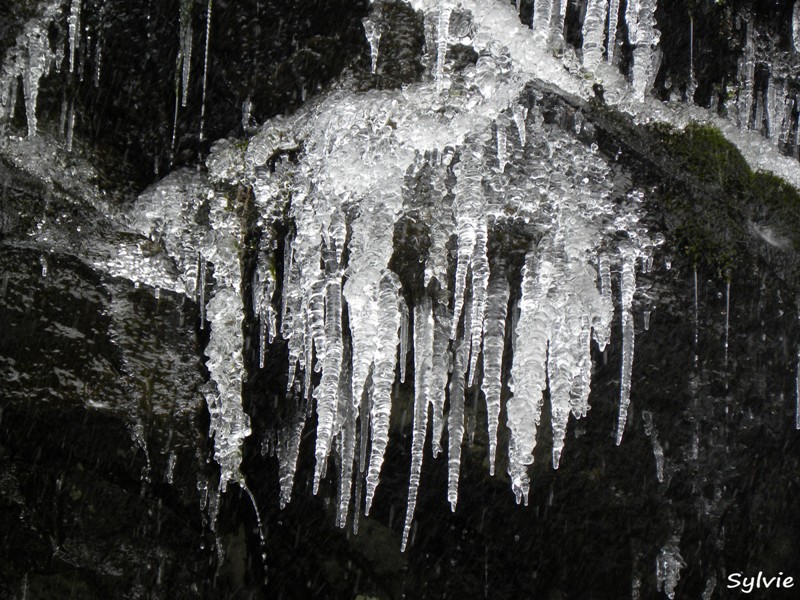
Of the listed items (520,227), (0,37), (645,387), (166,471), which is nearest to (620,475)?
(645,387)

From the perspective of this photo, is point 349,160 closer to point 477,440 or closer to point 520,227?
point 520,227

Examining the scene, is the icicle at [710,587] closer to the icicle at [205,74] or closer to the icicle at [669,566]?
the icicle at [669,566]

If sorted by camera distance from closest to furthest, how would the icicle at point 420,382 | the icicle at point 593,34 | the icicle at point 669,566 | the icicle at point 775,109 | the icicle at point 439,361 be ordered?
1. the icicle at point 593,34
2. the icicle at point 420,382
3. the icicle at point 439,361
4. the icicle at point 775,109
5. the icicle at point 669,566

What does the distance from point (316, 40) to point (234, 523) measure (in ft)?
10.9

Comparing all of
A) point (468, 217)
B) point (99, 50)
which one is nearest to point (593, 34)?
point (468, 217)

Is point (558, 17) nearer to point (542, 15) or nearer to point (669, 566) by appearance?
point (542, 15)

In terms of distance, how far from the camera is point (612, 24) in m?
3.26

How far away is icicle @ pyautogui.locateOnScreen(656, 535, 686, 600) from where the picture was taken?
4.58m

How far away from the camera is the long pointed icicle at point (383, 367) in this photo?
124 inches

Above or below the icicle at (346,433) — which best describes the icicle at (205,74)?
above

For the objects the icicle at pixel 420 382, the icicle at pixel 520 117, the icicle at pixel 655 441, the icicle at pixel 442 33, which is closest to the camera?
the icicle at pixel 442 33

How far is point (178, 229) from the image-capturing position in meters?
3.62

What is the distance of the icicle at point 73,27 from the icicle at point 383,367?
168 centimetres

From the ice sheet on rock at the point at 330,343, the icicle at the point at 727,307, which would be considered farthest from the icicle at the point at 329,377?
the icicle at the point at 727,307
